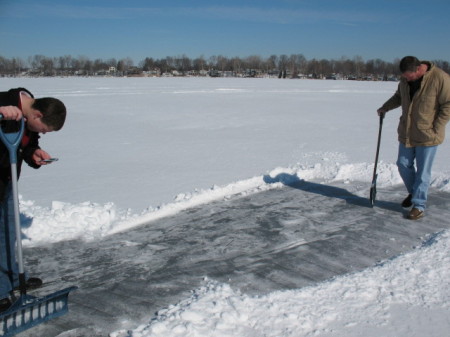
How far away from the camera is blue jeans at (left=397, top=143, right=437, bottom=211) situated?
177 inches

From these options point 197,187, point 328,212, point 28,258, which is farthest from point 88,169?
point 328,212

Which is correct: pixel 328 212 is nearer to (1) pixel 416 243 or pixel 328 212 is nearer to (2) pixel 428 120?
(1) pixel 416 243

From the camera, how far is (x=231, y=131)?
11555 millimetres

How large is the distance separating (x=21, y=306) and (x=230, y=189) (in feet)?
11.5

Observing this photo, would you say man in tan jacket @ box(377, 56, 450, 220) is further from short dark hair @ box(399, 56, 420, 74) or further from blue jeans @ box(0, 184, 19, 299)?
blue jeans @ box(0, 184, 19, 299)

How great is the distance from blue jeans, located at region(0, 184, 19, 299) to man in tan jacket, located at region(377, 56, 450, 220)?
3.80 metres

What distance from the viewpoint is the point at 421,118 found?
442 cm

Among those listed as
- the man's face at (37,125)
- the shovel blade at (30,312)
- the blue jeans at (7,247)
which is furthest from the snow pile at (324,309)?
the man's face at (37,125)

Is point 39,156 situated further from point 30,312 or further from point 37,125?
point 30,312

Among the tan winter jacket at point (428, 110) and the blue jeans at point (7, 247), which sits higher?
the tan winter jacket at point (428, 110)

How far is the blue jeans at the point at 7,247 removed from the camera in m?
2.70

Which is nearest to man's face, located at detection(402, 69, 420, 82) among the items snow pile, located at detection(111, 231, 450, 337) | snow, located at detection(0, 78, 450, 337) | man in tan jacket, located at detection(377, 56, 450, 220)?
man in tan jacket, located at detection(377, 56, 450, 220)

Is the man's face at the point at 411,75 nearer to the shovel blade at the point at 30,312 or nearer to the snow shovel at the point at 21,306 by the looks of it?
the snow shovel at the point at 21,306

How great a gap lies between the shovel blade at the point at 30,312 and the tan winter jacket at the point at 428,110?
12.3 ft
